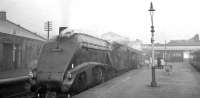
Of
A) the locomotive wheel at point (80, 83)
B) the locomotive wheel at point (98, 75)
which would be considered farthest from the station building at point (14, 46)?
the locomotive wheel at point (80, 83)

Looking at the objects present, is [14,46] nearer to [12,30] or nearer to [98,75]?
[12,30]

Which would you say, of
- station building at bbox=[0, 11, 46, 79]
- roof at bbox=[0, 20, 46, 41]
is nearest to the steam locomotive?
station building at bbox=[0, 11, 46, 79]

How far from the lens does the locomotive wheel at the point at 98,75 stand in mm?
14018

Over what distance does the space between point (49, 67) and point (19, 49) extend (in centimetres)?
2264

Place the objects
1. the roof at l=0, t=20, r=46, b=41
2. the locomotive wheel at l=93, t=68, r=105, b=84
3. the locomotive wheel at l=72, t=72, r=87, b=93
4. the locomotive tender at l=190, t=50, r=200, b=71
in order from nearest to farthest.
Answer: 1. the locomotive wheel at l=72, t=72, r=87, b=93
2. the locomotive wheel at l=93, t=68, r=105, b=84
3. the locomotive tender at l=190, t=50, r=200, b=71
4. the roof at l=0, t=20, r=46, b=41

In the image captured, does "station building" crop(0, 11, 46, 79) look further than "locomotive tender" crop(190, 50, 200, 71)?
Yes

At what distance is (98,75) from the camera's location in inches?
574

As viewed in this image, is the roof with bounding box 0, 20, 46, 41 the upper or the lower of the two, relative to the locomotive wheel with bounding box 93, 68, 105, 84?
upper

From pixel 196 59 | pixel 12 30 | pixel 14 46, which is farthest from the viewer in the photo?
pixel 12 30

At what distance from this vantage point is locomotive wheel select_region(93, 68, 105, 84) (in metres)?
14.0

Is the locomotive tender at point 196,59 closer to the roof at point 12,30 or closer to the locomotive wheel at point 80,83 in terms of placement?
the locomotive wheel at point 80,83

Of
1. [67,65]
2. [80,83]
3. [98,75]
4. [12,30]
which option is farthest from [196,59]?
[12,30]

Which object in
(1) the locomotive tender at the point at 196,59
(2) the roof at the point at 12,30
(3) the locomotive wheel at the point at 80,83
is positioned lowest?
(3) the locomotive wheel at the point at 80,83

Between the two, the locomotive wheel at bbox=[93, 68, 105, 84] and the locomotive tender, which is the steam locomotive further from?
the locomotive tender
